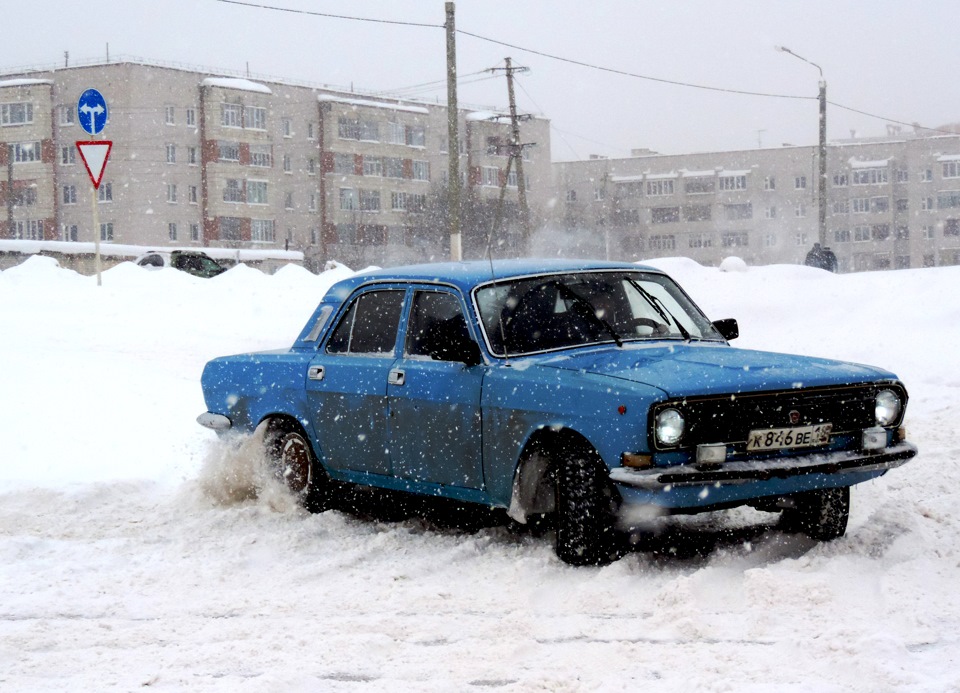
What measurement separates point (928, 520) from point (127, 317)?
1588 centimetres

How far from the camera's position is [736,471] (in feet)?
18.5

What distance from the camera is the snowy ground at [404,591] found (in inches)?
179

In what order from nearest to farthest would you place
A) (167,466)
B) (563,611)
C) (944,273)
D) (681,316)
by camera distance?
(563,611), (681,316), (167,466), (944,273)

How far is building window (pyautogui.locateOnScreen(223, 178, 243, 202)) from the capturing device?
79.3 metres

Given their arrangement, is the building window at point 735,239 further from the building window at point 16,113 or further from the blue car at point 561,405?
the blue car at point 561,405

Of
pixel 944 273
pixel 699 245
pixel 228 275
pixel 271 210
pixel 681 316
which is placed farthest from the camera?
pixel 699 245

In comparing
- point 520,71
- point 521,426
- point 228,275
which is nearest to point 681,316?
point 521,426

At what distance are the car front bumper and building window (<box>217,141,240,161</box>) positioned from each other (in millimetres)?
76230

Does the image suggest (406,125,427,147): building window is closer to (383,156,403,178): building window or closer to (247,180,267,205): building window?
(383,156,403,178): building window

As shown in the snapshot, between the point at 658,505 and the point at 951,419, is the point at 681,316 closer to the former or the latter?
the point at 658,505

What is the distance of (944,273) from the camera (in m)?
19.5

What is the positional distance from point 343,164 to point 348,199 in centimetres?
242

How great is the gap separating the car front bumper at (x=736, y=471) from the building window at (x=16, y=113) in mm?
78481

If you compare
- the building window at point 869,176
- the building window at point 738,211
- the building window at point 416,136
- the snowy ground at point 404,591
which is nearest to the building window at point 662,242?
the building window at point 738,211
